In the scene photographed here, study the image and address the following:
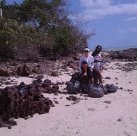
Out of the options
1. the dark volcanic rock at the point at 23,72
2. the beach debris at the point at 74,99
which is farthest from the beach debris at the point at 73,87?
the dark volcanic rock at the point at 23,72

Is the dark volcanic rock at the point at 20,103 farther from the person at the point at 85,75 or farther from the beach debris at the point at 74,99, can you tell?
the person at the point at 85,75

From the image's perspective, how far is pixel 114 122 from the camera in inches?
399

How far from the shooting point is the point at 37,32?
2138cm

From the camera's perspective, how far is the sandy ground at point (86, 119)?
9.43 m

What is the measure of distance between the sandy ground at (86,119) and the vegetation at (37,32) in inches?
296

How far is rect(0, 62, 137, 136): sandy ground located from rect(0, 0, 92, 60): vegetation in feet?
24.6

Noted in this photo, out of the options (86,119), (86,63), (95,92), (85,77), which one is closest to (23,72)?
(85,77)

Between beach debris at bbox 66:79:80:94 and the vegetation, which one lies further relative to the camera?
the vegetation

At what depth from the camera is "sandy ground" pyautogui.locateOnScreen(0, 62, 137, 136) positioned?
9.43 meters

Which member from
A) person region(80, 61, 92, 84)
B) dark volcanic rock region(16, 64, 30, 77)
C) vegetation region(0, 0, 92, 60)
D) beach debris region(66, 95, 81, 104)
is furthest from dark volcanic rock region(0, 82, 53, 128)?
vegetation region(0, 0, 92, 60)

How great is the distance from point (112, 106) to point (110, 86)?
1799 mm

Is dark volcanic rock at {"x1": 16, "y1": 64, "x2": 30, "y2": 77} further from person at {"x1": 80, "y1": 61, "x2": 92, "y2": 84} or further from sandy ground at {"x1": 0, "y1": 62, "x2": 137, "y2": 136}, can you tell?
sandy ground at {"x1": 0, "y1": 62, "x2": 137, "y2": 136}

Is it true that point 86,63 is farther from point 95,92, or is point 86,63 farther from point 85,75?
point 95,92

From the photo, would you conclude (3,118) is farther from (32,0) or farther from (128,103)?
(32,0)
